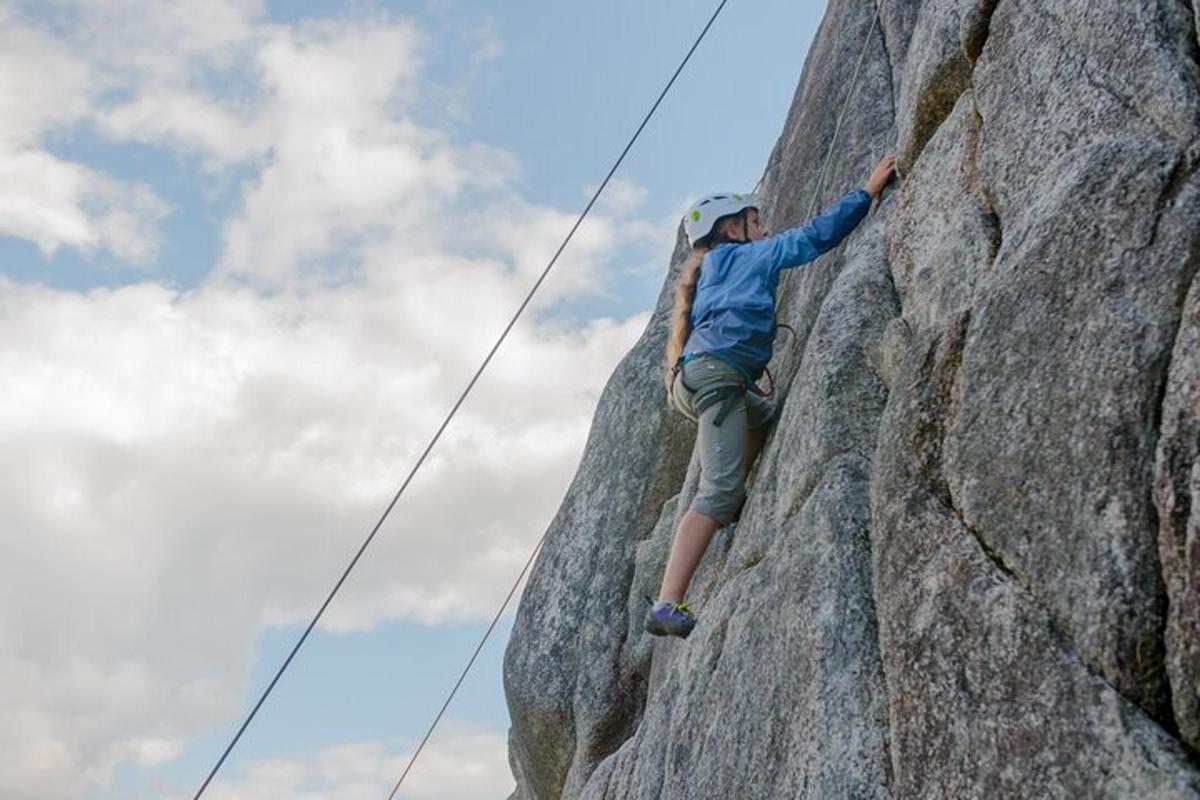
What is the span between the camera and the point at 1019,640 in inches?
233

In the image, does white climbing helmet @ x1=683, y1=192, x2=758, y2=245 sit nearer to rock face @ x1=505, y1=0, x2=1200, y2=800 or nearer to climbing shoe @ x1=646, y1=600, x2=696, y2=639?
rock face @ x1=505, y1=0, x2=1200, y2=800

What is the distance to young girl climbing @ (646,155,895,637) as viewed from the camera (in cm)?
1020

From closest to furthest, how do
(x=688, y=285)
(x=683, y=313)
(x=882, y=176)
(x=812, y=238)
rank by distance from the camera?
(x=812, y=238) → (x=882, y=176) → (x=683, y=313) → (x=688, y=285)

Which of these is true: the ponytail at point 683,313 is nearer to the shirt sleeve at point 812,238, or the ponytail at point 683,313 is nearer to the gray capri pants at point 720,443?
the gray capri pants at point 720,443

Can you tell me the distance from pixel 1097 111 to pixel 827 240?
2943mm

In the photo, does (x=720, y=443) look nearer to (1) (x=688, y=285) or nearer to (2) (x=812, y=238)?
(1) (x=688, y=285)

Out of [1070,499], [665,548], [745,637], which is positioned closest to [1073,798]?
[1070,499]

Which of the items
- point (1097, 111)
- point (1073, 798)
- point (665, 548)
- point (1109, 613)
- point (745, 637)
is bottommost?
point (1073, 798)

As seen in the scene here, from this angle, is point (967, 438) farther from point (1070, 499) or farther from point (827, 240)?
point (827, 240)

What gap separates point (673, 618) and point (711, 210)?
11.4ft

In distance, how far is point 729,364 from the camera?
33.7ft

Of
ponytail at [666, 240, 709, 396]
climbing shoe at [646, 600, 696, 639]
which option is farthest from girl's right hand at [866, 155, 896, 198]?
→ climbing shoe at [646, 600, 696, 639]

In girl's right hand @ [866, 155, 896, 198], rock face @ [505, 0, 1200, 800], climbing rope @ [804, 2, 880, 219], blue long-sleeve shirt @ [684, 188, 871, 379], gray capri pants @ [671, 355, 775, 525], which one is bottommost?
Result: rock face @ [505, 0, 1200, 800]

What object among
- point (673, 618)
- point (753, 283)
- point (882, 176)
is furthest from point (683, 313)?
point (673, 618)
